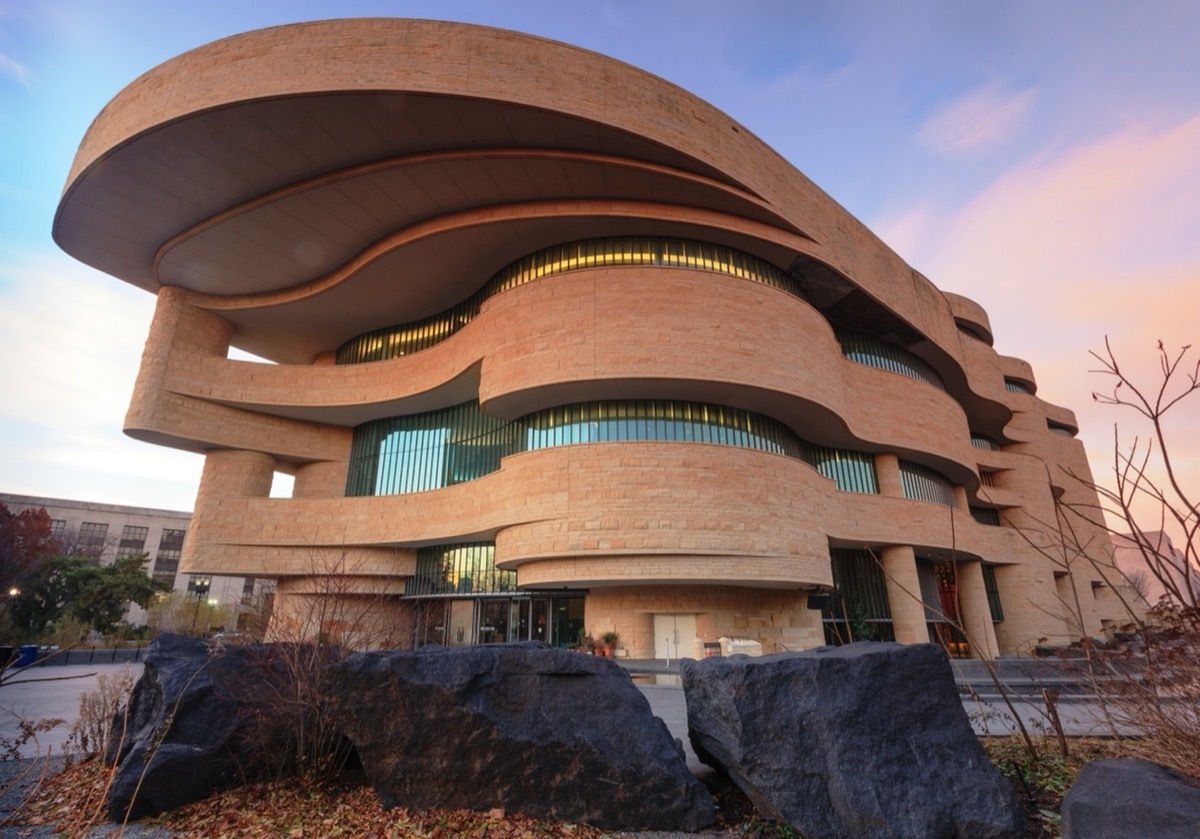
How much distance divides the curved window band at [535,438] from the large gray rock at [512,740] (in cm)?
1673

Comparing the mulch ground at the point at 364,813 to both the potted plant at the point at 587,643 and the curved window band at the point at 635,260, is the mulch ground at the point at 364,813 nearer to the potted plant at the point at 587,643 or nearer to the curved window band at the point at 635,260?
the potted plant at the point at 587,643

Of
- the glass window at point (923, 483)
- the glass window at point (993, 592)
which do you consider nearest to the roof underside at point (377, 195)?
the glass window at point (923, 483)

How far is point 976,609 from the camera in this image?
32.4m

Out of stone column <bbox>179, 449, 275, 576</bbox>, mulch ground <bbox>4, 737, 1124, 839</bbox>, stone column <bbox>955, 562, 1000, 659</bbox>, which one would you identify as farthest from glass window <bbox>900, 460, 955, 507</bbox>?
stone column <bbox>179, 449, 275, 576</bbox>

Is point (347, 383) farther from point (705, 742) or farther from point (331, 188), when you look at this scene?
point (705, 742)

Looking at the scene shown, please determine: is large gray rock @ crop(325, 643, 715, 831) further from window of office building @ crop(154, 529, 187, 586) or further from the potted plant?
window of office building @ crop(154, 529, 187, 586)

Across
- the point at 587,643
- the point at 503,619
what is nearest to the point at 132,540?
the point at 503,619

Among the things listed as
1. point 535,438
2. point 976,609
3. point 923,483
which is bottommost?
point 976,609

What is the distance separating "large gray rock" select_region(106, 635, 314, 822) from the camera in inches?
265

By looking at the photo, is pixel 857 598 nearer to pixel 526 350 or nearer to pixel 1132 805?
pixel 526 350

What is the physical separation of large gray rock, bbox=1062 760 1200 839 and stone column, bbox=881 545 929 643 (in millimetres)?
25569

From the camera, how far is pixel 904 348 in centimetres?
3484

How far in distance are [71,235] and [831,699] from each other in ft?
117

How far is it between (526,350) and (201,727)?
18.1 metres
